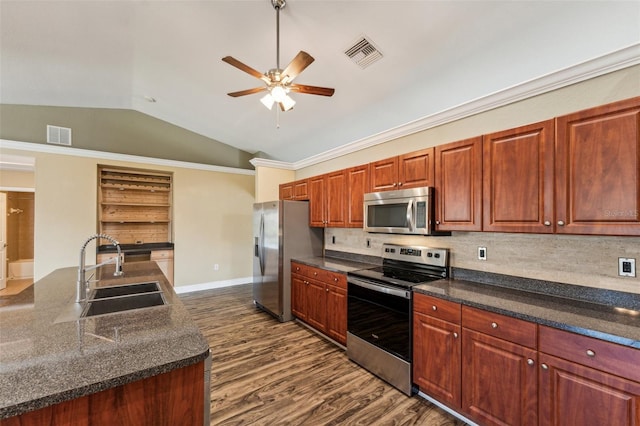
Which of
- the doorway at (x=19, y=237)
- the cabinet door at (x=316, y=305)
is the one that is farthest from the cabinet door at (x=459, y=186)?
the doorway at (x=19, y=237)

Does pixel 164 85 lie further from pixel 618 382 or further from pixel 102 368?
pixel 618 382

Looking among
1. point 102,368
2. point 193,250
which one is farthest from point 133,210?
point 102,368

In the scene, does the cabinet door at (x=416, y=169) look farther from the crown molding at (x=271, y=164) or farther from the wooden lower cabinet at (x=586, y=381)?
the crown molding at (x=271, y=164)

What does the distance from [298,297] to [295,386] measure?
1391 millimetres

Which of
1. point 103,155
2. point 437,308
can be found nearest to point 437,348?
point 437,308

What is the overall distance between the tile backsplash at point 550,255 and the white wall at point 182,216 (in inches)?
180

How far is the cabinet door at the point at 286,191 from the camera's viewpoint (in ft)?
14.7

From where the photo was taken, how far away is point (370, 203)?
3.00m

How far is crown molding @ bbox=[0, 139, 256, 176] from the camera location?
13.6 ft

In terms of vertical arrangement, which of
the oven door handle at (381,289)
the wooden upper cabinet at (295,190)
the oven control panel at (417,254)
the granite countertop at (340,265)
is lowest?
the oven door handle at (381,289)

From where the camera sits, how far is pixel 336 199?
11.7ft

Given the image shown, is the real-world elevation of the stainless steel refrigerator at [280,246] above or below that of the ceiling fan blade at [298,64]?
below

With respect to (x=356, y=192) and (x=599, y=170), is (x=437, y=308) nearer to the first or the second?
(x=599, y=170)

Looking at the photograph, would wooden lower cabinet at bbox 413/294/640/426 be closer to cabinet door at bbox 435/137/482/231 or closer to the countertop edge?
cabinet door at bbox 435/137/482/231
